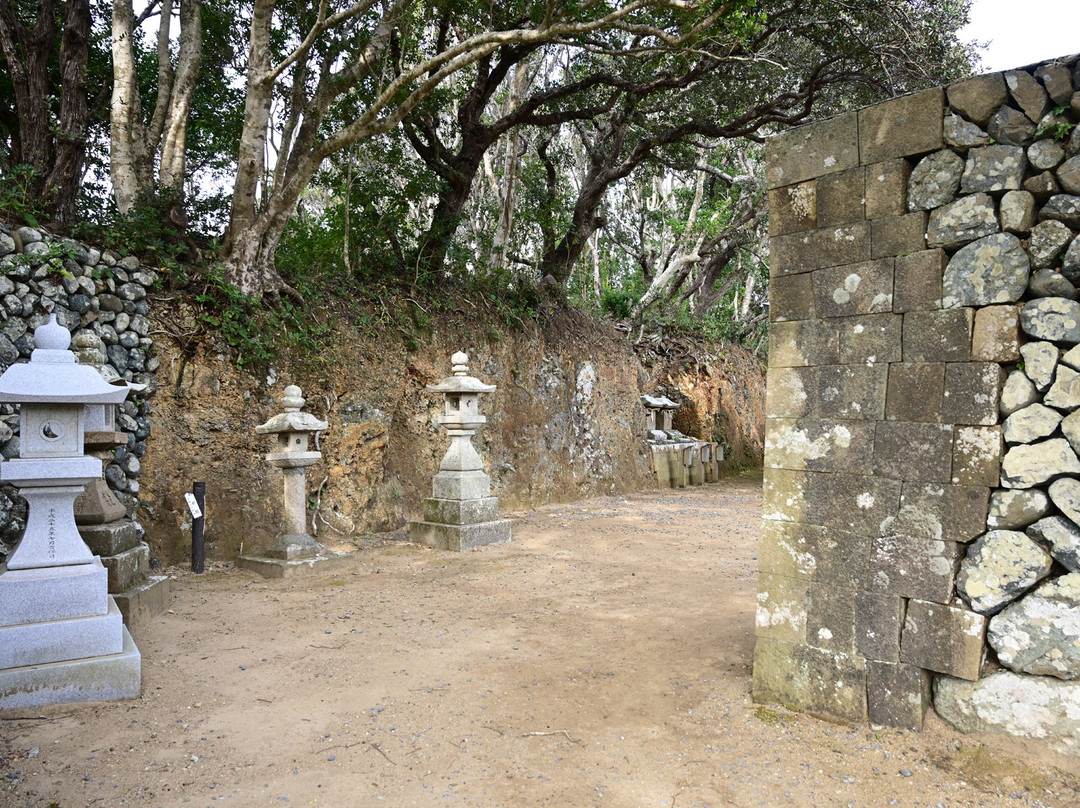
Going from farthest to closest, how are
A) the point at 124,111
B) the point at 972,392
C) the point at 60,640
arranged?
1. the point at 124,111
2. the point at 60,640
3. the point at 972,392

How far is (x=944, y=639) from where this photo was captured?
291 centimetres

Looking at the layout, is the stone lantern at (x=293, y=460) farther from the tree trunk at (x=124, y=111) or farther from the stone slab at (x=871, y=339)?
the stone slab at (x=871, y=339)

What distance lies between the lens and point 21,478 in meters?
3.51

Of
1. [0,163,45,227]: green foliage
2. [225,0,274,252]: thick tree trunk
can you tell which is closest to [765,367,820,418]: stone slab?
[225,0,274,252]: thick tree trunk

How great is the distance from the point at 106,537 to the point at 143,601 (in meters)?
0.54

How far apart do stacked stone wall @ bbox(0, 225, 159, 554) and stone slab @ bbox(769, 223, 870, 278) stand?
6.09m

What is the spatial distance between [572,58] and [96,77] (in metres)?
7.93

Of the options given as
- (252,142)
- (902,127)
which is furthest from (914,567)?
(252,142)

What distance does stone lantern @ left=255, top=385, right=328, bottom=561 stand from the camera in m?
6.81

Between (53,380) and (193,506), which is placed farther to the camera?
(193,506)

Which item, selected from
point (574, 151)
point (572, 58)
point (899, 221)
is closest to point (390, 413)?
point (899, 221)

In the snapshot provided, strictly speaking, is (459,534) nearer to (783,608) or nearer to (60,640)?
(60,640)

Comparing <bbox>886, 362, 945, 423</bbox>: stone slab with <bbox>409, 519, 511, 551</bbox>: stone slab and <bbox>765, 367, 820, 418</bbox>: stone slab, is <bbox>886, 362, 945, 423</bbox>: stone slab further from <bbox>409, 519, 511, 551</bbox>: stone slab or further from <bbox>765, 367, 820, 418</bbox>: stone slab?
<bbox>409, 519, 511, 551</bbox>: stone slab

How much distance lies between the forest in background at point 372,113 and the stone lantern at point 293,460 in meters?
1.24
